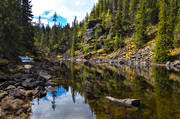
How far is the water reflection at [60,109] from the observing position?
29.5 feet

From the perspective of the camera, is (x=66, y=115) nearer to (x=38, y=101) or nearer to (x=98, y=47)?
(x=38, y=101)

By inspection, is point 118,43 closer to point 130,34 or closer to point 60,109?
point 130,34

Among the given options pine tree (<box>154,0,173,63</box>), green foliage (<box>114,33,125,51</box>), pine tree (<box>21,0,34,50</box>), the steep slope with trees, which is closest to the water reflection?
pine tree (<box>21,0,34,50</box>)

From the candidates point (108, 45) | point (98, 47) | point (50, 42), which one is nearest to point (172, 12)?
point (108, 45)

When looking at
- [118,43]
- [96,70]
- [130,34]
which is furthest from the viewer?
[130,34]

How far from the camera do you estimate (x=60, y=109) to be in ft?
33.7

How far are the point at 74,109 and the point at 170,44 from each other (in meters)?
45.6

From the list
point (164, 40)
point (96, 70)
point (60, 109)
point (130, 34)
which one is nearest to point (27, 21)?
point (96, 70)

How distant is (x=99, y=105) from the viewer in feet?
35.0

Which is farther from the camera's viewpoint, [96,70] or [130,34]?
[130,34]

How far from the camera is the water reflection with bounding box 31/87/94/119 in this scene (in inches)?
354

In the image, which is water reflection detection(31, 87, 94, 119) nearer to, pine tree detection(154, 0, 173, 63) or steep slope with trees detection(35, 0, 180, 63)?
pine tree detection(154, 0, 173, 63)

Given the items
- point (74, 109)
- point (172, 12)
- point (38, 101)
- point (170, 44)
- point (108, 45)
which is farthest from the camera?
point (108, 45)

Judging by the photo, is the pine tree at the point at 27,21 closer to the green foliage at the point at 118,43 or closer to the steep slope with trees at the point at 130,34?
the steep slope with trees at the point at 130,34
